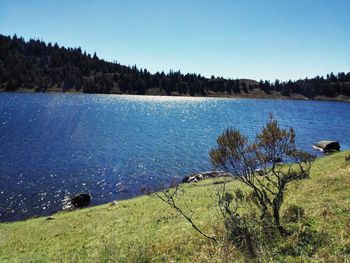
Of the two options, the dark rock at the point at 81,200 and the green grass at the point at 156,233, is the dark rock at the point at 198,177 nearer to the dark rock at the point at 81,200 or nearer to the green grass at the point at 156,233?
the green grass at the point at 156,233

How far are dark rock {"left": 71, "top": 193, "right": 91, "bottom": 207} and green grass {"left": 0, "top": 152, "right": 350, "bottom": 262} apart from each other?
6958mm

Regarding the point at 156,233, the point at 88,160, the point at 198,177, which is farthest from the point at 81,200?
the point at 156,233

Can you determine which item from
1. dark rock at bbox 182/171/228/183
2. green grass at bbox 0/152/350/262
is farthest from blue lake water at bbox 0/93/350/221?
green grass at bbox 0/152/350/262

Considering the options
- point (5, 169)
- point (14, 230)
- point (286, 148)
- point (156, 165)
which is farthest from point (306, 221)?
point (5, 169)

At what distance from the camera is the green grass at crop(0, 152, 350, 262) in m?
12.4

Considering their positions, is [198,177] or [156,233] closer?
[156,233]

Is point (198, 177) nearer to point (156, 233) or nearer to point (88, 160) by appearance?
point (88, 160)

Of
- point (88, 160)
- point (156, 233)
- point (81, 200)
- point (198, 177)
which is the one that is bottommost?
point (81, 200)

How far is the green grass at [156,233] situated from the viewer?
12391 mm

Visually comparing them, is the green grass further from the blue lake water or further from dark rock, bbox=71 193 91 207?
the blue lake water

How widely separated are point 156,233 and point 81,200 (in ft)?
73.8

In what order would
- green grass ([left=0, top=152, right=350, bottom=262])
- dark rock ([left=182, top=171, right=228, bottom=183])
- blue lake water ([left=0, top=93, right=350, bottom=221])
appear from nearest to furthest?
green grass ([left=0, top=152, right=350, bottom=262]) → blue lake water ([left=0, top=93, right=350, bottom=221]) → dark rock ([left=182, top=171, right=228, bottom=183])

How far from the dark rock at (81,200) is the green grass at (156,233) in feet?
22.8

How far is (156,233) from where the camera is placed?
1969 centimetres
